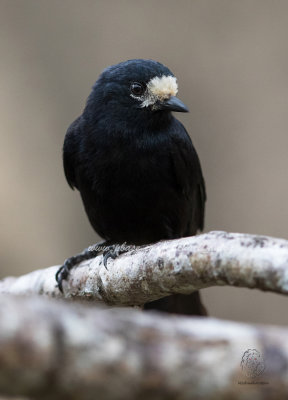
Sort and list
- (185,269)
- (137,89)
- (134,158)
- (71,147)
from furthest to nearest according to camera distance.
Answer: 1. (71,147)
2. (137,89)
3. (134,158)
4. (185,269)

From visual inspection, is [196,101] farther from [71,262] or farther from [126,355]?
[126,355]

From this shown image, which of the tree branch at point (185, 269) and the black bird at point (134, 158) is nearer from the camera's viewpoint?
the tree branch at point (185, 269)

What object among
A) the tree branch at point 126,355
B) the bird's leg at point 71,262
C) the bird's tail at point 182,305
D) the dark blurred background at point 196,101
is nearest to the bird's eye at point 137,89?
the bird's leg at point 71,262

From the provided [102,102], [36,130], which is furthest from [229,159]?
[102,102]

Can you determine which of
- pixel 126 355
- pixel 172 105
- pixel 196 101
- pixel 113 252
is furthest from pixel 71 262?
pixel 196 101

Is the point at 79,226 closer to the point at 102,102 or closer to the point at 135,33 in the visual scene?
the point at 135,33

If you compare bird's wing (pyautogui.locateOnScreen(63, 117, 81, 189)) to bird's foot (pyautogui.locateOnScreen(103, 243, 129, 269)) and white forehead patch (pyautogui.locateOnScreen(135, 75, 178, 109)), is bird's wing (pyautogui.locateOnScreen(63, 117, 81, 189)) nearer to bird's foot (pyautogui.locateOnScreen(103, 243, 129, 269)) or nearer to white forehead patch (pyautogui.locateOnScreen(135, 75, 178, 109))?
white forehead patch (pyautogui.locateOnScreen(135, 75, 178, 109))

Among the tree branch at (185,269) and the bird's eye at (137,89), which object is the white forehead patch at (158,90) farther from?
the tree branch at (185,269)
